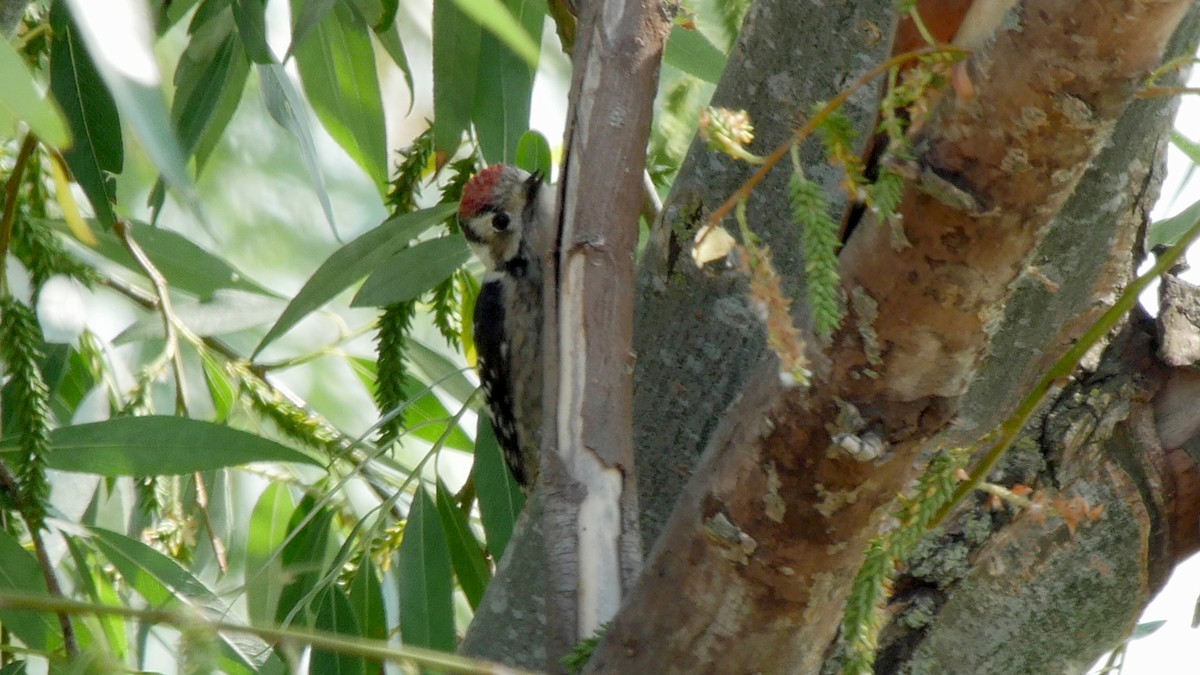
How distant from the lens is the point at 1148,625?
144 cm

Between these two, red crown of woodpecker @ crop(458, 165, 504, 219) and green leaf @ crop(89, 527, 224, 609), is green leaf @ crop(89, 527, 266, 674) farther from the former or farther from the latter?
red crown of woodpecker @ crop(458, 165, 504, 219)

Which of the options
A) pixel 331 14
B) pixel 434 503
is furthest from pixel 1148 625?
pixel 331 14

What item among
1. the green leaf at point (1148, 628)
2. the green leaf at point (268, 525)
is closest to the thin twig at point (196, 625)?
the green leaf at point (268, 525)

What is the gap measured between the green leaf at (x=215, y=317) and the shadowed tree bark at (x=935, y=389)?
29.6 inches

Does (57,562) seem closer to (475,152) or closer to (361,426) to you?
(475,152)

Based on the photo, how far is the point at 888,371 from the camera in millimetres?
691

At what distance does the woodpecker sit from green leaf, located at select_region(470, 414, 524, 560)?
296 mm

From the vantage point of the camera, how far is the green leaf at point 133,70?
69 centimetres

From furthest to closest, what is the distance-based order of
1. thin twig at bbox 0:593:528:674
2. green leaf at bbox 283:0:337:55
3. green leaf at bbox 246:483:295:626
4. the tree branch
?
green leaf at bbox 246:483:295:626 < green leaf at bbox 283:0:337:55 < the tree branch < thin twig at bbox 0:593:528:674

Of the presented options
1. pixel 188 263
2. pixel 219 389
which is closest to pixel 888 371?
pixel 219 389

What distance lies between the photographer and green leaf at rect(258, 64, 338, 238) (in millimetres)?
1383

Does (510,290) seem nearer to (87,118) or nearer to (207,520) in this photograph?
(207,520)

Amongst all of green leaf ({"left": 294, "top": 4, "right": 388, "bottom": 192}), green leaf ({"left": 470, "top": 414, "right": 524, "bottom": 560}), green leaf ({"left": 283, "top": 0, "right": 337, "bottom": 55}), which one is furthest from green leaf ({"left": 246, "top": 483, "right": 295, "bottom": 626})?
green leaf ({"left": 283, "top": 0, "right": 337, "bottom": 55})

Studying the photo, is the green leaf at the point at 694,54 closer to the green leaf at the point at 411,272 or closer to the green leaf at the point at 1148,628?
the green leaf at the point at 411,272
